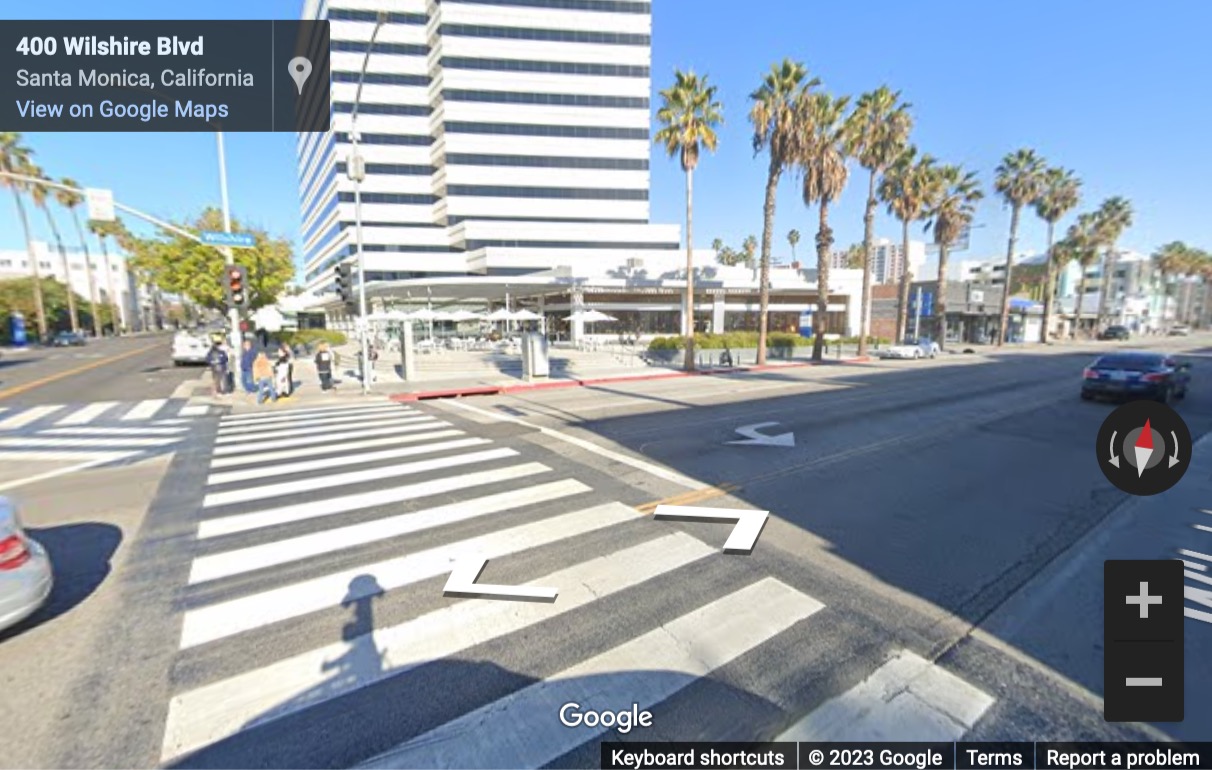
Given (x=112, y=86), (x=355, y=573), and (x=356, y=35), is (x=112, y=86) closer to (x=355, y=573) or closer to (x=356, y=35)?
(x=355, y=573)

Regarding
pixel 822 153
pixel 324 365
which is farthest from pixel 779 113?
pixel 324 365

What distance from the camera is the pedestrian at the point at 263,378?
14.8m

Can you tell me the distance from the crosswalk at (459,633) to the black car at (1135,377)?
15513mm

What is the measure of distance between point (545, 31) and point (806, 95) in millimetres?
45846

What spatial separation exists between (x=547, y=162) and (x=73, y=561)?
201 feet

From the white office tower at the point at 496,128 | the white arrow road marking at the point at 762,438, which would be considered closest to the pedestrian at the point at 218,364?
the white arrow road marking at the point at 762,438

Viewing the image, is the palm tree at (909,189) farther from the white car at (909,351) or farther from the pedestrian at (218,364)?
the pedestrian at (218,364)

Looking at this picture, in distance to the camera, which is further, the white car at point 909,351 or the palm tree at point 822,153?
the white car at point 909,351

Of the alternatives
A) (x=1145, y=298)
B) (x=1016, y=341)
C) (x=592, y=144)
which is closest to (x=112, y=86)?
(x=592, y=144)

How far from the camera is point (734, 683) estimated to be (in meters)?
3.20

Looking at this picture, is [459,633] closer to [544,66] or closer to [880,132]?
[880,132]

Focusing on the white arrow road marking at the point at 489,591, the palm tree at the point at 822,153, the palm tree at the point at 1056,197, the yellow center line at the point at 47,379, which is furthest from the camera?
the palm tree at the point at 1056,197

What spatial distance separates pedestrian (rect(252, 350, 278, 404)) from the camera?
14.8 meters
